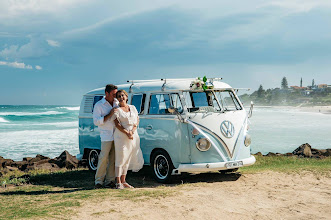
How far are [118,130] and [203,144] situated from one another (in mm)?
1976

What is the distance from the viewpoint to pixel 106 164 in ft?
32.3

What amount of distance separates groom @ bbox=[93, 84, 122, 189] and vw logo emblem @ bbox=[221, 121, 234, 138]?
257 centimetres

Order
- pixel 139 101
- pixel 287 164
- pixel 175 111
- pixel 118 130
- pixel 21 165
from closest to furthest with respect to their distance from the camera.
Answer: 1. pixel 118 130
2. pixel 175 111
3. pixel 139 101
4. pixel 287 164
5. pixel 21 165

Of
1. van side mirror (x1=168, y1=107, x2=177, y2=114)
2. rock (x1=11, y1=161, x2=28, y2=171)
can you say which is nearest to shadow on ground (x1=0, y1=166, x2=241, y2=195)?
van side mirror (x1=168, y1=107, x2=177, y2=114)

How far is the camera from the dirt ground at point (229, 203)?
23.9 feet

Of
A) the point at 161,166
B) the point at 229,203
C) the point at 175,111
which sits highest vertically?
the point at 175,111

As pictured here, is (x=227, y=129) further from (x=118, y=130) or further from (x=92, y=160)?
(x=92, y=160)

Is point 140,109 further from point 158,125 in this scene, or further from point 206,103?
point 206,103

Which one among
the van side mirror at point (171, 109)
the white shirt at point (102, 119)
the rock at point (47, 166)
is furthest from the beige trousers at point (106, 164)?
the rock at point (47, 166)

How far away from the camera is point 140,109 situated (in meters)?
10.9

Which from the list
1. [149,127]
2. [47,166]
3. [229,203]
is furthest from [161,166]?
[47,166]

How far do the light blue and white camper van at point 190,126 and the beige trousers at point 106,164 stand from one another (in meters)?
1.09

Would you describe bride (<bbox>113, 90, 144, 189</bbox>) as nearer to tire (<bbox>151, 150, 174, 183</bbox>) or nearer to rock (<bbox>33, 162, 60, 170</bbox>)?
tire (<bbox>151, 150, 174, 183</bbox>)

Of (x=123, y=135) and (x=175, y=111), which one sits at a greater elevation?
(x=175, y=111)
